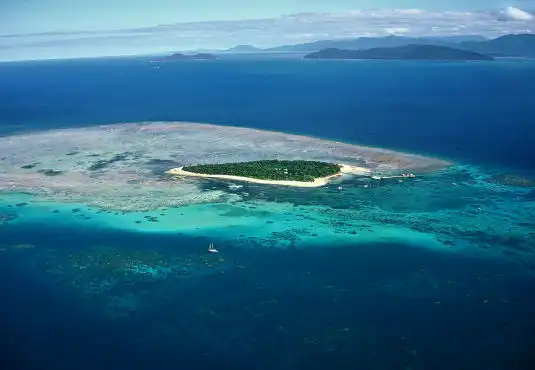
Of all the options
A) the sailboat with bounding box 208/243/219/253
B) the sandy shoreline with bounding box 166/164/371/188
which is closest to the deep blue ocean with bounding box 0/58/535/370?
the sailboat with bounding box 208/243/219/253

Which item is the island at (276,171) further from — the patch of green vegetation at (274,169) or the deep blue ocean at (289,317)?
the deep blue ocean at (289,317)

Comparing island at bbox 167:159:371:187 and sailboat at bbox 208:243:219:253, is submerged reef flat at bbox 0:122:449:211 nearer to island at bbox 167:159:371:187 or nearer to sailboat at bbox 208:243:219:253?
island at bbox 167:159:371:187

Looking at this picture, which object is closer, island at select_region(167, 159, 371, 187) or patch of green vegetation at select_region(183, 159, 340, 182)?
island at select_region(167, 159, 371, 187)

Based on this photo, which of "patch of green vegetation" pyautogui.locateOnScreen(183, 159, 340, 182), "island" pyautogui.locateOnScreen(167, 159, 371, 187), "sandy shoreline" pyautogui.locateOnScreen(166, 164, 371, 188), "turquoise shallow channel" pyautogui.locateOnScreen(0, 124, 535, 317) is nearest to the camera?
"turquoise shallow channel" pyautogui.locateOnScreen(0, 124, 535, 317)

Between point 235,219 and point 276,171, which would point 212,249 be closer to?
point 235,219

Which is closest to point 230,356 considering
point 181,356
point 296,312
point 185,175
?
point 181,356

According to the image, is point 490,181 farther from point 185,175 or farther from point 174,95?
point 174,95

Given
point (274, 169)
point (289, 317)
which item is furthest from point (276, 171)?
point (289, 317)
